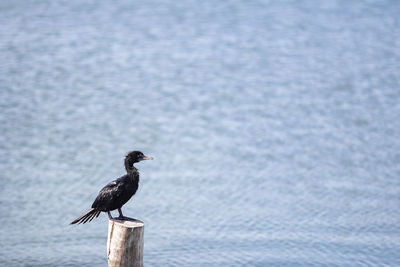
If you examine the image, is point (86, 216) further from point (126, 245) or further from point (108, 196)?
point (126, 245)

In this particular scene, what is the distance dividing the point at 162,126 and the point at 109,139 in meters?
1.78

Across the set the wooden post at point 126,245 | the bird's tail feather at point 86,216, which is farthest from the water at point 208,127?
the wooden post at point 126,245

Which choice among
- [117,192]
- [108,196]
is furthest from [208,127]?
[108,196]

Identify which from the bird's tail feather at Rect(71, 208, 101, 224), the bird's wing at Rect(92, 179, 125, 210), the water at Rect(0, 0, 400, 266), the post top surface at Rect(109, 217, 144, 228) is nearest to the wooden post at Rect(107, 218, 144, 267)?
the post top surface at Rect(109, 217, 144, 228)

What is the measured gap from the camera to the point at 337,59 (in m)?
26.3

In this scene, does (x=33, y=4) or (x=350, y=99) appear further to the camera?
(x=33, y=4)

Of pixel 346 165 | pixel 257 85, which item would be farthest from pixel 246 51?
pixel 346 165

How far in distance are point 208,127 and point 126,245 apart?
11.9 m

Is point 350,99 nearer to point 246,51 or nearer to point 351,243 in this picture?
point 246,51

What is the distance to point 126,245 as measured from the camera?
9523 mm

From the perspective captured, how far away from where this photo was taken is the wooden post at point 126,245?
9523 millimetres

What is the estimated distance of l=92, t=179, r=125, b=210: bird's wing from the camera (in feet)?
34.0

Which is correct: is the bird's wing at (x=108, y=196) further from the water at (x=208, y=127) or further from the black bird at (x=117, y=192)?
the water at (x=208, y=127)

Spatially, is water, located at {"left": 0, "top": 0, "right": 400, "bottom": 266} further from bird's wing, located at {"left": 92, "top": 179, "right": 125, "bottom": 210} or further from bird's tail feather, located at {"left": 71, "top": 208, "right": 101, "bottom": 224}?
bird's wing, located at {"left": 92, "top": 179, "right": 125, "bottom": 210}
